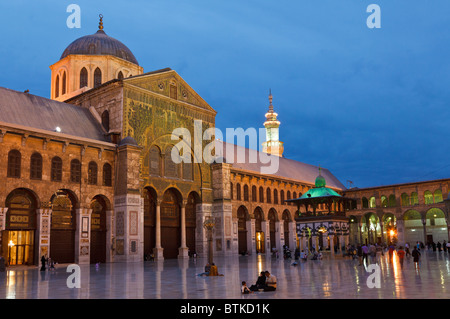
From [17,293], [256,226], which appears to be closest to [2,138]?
[17,293]

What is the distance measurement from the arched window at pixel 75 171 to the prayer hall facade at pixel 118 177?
69 millimetres

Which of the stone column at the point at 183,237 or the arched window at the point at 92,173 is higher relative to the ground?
the arched window at the point at 92,173

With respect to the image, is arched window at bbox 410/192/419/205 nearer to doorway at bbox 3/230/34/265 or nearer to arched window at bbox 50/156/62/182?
arched window at bbox 50/156/62/182

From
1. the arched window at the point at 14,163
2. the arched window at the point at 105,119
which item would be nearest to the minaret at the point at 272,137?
the arched window at the point at 105,119

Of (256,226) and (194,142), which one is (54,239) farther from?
(256,226)

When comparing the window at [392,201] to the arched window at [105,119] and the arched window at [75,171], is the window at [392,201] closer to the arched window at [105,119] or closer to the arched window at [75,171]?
the arched window at [105,119]

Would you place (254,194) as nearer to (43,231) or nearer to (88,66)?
(88,66)

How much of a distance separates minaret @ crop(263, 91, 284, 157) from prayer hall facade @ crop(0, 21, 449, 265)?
69.7 ft

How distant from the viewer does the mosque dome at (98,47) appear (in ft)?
139

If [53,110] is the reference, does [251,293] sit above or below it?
below

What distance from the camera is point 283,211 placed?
52656mm

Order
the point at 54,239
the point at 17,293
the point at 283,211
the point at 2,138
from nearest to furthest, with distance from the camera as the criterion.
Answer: the point at 17,293
the point at 2,138
the point at 54,239
the point at 283,211

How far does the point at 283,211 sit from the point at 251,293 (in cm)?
4037

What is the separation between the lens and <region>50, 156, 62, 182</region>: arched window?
2931 cm
